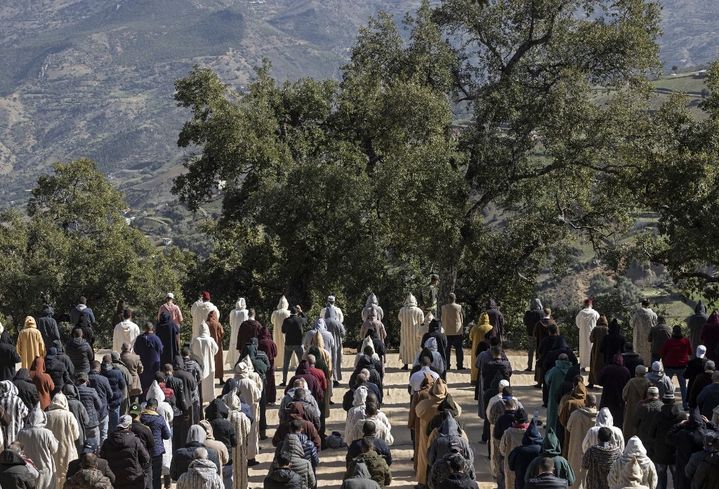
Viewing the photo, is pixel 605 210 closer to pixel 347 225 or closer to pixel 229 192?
pixel 347 225

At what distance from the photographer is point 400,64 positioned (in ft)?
122

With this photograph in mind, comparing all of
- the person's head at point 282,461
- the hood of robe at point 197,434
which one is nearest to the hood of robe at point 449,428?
the person's head at point 282,461

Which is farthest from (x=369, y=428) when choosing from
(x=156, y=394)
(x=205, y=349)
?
(x=205, y=349)

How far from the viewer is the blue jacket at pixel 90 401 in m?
14.8

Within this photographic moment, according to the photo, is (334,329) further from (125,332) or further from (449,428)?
(449,428)

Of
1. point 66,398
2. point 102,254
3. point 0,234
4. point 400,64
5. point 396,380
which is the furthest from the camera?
point 0,234

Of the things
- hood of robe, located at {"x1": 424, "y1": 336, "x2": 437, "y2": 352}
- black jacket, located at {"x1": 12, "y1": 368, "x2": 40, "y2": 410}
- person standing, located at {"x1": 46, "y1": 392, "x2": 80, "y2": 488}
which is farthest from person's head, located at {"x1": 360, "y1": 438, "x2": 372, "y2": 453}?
hood of robe, located at {"x1": 424, "y1": 336, "x2": 437, "y2": 352}

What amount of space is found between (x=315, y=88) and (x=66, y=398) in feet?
83.7

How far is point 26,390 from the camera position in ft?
49.9

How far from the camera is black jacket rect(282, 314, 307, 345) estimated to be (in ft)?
67.4

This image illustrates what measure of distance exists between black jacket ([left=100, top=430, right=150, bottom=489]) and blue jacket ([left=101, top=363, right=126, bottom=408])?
327 cm

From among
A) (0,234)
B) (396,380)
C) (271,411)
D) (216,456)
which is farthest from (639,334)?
(0,234)

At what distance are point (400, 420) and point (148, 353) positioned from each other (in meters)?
4.54

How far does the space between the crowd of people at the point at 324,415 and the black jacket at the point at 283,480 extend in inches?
0.5
